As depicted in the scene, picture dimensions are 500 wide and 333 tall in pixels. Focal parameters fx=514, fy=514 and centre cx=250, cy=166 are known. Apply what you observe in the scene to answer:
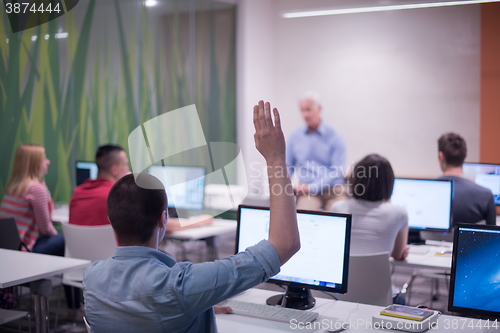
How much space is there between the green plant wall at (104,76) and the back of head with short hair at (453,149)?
2.34 meters

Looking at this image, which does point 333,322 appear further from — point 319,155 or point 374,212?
point 319,155

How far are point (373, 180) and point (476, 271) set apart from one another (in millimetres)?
1083

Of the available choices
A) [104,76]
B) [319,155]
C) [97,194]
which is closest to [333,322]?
[97,194]

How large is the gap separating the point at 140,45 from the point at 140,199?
4.65m

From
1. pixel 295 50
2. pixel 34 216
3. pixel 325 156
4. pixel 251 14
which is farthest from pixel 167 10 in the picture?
pixel 34 216

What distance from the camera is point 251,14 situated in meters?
7.16

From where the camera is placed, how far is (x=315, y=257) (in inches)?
87.7

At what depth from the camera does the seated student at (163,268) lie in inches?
50.1

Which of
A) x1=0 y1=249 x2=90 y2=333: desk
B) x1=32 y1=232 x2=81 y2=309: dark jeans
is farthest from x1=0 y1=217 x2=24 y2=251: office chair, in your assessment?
x1=32 y1=232 x2=81 y2=309: dark jeans

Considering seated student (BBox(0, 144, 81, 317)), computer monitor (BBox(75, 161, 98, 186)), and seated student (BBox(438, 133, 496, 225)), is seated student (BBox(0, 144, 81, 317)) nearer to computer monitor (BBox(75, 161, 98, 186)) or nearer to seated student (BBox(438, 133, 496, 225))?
computer monitor (BBox(75, 161, 98, 186))

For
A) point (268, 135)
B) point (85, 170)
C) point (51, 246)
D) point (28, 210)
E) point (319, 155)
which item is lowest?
point (51, 246)

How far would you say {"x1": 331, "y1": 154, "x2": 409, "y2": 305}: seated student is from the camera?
2.88m

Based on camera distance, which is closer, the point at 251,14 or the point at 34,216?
the point at 34,216

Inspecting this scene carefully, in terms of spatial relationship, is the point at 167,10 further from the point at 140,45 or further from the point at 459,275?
the point at 459,275
